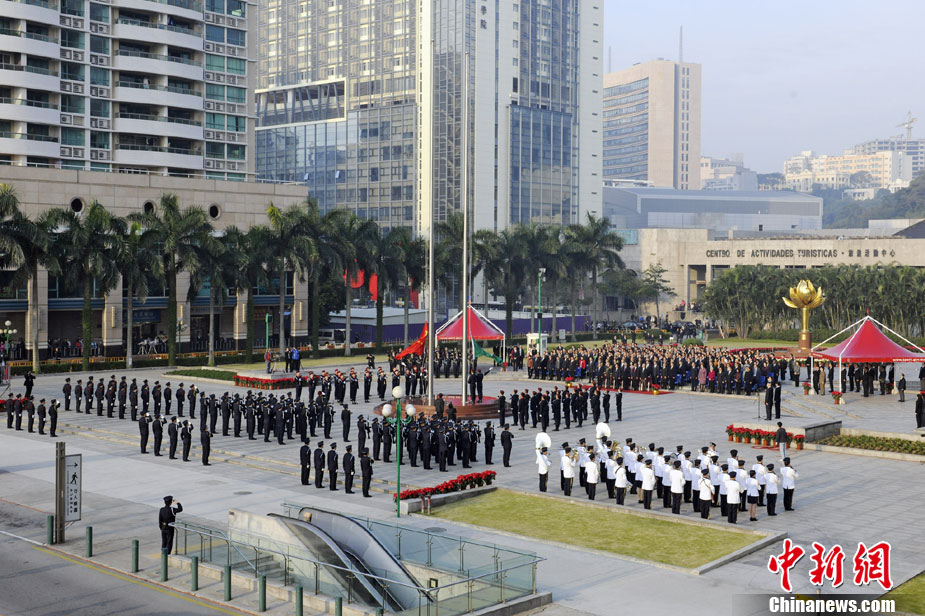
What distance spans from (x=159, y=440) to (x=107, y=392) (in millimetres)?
10163

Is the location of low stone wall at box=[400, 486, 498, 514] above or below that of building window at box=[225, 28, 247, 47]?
below

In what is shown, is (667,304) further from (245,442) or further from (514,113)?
(245,442)

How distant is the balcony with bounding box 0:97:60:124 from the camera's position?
65.4m

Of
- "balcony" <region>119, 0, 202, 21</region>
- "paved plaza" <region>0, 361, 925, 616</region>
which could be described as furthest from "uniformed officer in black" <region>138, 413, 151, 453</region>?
"balcony" <region>119, 0, 202, 21</region>

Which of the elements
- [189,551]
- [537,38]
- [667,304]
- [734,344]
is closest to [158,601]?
[189,551]

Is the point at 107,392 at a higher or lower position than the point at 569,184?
lower

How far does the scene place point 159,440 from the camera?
30953 mm

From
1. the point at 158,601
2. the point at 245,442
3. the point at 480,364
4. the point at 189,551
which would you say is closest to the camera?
the point at 158,601

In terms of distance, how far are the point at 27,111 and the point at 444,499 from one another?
53.9 meters

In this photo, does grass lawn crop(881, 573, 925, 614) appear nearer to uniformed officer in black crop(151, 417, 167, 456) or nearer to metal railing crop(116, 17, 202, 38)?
uniformed officer in black crop(151, 417, 167, 456)

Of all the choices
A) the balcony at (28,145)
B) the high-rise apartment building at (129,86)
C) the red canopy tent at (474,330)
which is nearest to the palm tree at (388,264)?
the red canopy tent at (474,330)

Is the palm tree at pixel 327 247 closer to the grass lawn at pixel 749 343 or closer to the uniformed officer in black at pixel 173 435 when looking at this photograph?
the grass lawn at pixel 749 343

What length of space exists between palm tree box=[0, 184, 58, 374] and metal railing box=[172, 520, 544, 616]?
37.8 m

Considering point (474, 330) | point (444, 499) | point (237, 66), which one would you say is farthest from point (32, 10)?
point (444, 499)
